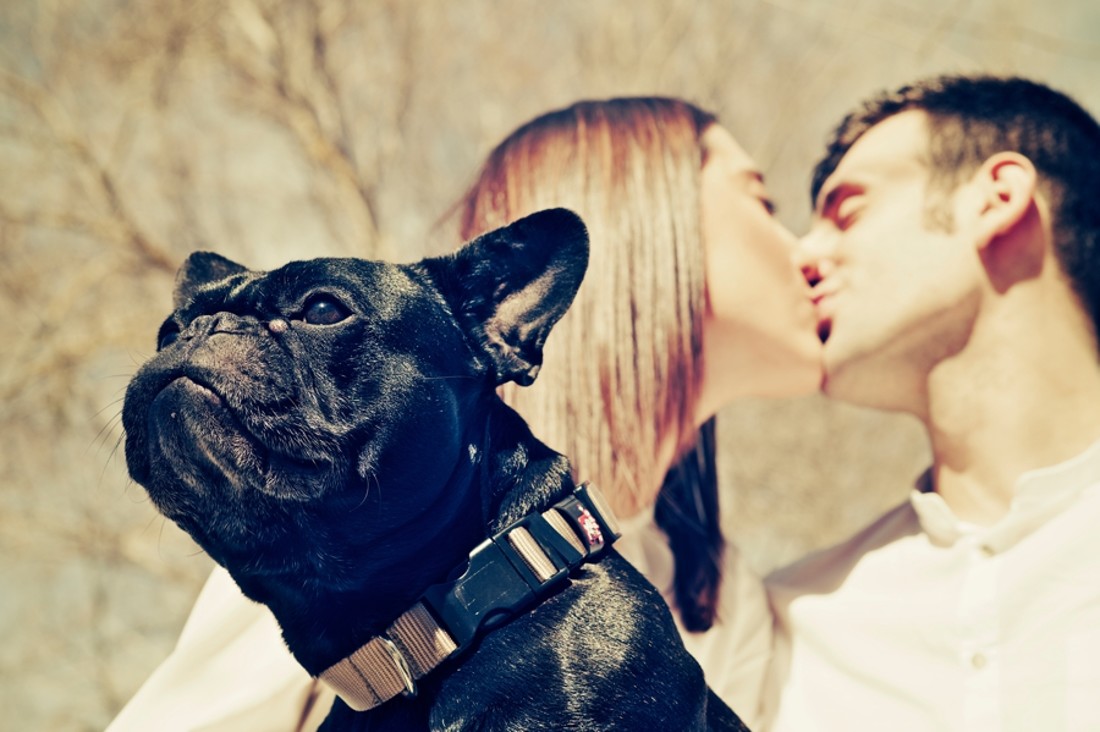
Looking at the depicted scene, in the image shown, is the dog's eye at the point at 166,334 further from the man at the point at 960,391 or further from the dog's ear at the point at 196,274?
the man at the point at 960,391

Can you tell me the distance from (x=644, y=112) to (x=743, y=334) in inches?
24.3

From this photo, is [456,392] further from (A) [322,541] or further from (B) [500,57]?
(B) [500,57]

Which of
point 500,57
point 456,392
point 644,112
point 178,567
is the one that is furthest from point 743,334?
point 178,567

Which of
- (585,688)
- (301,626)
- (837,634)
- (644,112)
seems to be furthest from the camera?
(644,112)

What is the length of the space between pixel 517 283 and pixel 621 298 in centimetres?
63

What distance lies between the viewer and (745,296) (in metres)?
1.86

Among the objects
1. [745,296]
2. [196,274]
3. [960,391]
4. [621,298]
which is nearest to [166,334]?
[196,274]

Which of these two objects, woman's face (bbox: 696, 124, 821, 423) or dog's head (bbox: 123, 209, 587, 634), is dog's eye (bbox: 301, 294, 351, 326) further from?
woman's face (bbox: 696, 124, 821, 423)

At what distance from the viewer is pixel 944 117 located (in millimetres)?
2139

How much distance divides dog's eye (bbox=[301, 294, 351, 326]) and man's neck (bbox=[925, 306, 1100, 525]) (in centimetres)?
153

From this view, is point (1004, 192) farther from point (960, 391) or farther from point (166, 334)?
point (166, 334)

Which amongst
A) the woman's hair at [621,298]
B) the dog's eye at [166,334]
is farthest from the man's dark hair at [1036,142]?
the dog's eye at [166,334]

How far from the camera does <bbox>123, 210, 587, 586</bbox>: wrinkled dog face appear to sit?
94 centimetres

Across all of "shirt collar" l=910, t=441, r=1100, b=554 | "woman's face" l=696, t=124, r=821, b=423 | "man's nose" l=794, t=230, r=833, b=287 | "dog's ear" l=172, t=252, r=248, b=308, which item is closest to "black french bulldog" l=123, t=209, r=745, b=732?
"dog's ear" l=172, t=252, r=248, b=308
